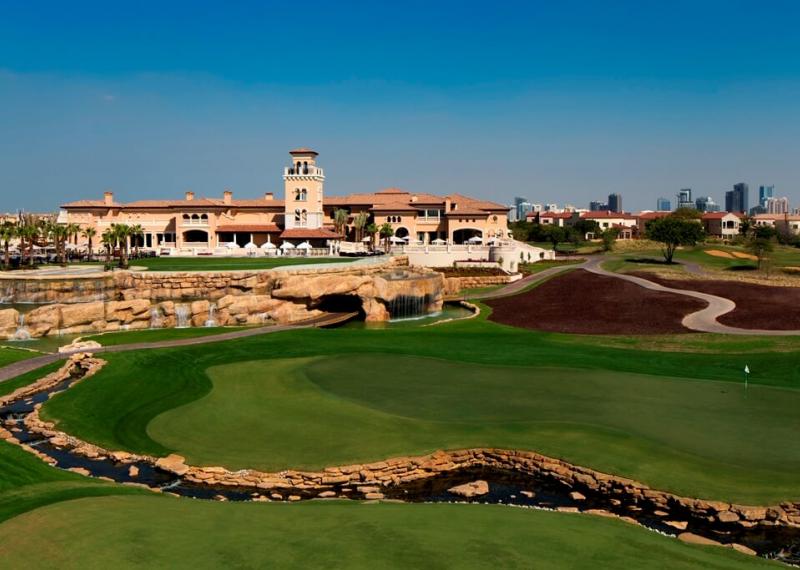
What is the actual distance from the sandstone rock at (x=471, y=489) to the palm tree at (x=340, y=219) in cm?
8259

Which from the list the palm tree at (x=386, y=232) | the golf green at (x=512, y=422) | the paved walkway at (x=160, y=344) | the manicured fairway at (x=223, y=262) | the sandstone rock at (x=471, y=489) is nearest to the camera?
the sandstone rock at (x=471, y=489)

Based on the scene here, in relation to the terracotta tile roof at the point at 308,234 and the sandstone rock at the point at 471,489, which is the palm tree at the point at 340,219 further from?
the sandstone rock at the point at 471,489

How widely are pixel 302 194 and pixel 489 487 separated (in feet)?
262

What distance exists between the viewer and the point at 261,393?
2769 centimetres

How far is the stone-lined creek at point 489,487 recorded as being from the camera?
55.2ft

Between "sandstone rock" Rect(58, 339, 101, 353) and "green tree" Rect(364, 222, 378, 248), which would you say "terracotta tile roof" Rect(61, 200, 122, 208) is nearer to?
"green tree" Rect(364, 222, 378, 248)

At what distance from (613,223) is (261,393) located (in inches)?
6579

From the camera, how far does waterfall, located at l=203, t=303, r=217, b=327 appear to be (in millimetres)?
50156

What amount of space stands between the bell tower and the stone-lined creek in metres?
74.0

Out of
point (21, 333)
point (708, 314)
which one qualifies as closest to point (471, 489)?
point (21, 333)

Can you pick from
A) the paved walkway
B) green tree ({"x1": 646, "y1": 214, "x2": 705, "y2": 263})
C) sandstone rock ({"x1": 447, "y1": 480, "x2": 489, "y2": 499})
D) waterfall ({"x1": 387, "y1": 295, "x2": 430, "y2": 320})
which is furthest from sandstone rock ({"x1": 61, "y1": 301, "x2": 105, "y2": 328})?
green tree ({"x1": 646, "y1": 214, "x2": 705, "y2": 263})

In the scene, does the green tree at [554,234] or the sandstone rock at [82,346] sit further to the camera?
the green tree at [554,234]

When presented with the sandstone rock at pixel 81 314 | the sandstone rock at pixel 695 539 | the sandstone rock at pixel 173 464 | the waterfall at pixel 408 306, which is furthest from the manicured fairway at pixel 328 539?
the waterfall at pixel 408 306

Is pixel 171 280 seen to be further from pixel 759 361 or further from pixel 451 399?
pixel 759 361
